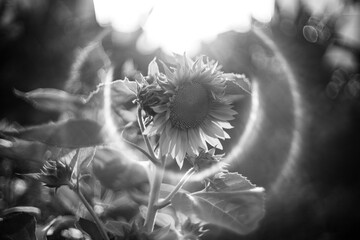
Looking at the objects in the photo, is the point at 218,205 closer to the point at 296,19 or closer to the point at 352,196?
the point at 296,19

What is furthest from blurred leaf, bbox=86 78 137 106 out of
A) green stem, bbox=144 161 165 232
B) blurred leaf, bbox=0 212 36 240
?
blurred leaf, bbox=0 212 36 240

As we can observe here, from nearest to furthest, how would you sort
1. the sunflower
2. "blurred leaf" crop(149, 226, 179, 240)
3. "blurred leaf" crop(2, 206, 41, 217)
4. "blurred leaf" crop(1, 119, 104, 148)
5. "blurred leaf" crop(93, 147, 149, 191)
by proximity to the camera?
"blurred leaf" crop(1, 119, 104, 148)
"blurred leaf" crop(149, 226, 179, 240)
the sunflower
"blurred leaf" crop(2, 206, 41, 217)
"blurred leaf" crop(93, 147, 149, 191)

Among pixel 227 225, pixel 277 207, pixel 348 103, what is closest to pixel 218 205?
pixel 227 225

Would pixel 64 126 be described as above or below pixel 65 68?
below

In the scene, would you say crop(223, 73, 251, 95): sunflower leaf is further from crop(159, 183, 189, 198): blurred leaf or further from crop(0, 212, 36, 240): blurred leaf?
crop(0, 212, 36, 240): blurred leaf

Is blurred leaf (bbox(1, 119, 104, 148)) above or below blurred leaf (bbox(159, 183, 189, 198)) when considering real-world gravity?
below

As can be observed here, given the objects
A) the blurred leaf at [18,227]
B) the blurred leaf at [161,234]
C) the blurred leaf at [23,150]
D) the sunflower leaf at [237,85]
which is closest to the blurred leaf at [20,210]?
the blurred leaf at [18,227]

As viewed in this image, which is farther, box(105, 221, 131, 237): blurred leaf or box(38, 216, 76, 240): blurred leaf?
box(38, 216, 76, 240): blurred leaf
